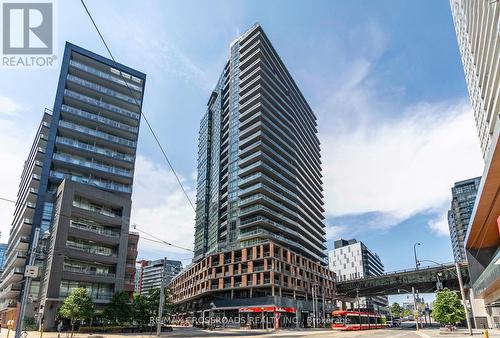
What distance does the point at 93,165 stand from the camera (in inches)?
2694

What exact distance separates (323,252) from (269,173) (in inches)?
1816

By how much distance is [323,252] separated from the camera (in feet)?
416

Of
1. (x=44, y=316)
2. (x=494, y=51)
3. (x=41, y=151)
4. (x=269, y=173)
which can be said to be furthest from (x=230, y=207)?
(x=494, y=51)

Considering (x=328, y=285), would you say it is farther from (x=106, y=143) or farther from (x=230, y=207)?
(x=106, y=143)

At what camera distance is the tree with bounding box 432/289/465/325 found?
47.4 metres

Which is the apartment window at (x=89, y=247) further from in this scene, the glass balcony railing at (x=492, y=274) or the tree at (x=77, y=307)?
the glass balcony railing at (x=492, y=274)

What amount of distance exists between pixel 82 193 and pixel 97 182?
9.16 meters

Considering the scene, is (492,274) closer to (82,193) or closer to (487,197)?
(487,197)


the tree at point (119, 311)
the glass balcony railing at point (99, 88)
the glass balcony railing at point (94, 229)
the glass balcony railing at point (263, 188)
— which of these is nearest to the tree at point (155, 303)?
the tree at point (119, 311)

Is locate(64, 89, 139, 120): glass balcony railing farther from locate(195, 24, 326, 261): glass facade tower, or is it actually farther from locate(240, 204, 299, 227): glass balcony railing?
locate(240, 204, 299, 227): glass balcony railing

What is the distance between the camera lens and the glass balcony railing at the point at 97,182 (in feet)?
211

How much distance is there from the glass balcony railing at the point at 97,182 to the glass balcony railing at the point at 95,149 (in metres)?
5.30

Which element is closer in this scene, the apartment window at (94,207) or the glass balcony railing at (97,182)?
the apartment window at (94,207)

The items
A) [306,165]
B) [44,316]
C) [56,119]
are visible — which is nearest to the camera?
[44,316]
